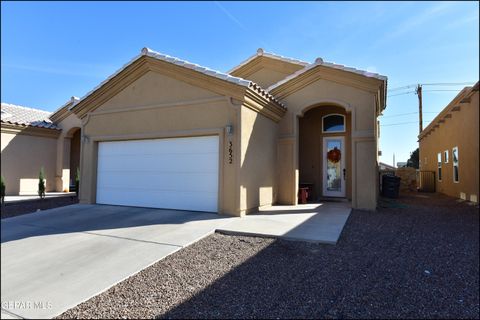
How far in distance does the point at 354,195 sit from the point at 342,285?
574 cm

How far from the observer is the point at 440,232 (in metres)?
6.79

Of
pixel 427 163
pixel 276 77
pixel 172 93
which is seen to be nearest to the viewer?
pixel 172 93

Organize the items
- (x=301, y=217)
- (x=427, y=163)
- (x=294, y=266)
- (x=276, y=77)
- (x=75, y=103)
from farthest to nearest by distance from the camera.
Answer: (x=427, y=163)
(x=276, y=77)
(x=75, y=103)
(x=301, y=217)
(x=294, y=266)

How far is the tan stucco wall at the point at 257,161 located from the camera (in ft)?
25.9

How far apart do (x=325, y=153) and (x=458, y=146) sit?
6.76 m

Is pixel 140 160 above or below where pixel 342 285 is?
above

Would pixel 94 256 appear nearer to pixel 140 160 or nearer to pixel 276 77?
pixel 140 160

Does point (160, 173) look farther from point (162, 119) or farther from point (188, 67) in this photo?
point (188, 67)

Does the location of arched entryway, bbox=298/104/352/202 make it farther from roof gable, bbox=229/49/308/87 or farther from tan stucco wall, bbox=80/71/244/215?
tan stucco wall, bbox=80/71/244/215

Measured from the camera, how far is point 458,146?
13398 mm

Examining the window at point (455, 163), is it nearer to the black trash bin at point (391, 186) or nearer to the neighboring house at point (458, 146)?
the neighboring house at point (458, 146)

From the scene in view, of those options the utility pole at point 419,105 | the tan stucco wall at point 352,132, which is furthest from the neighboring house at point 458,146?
the utility pole at point 419,105

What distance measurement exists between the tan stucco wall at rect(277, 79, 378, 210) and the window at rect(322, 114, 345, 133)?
183cm

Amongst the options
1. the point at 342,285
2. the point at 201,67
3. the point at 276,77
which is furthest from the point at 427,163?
the point at 342,285
